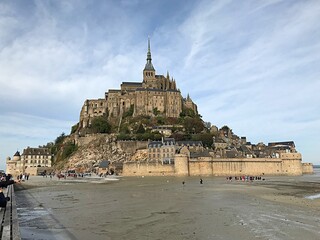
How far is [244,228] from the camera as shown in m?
11.0

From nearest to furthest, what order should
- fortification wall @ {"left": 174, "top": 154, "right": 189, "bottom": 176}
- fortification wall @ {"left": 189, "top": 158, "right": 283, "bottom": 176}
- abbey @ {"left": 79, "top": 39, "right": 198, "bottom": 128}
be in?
fortification wall @ {"left": 174, "top": 154, "right": 189, "bottom": 176} < fortification wall @ {"left": 189, "top": 158, "right": 283, "bottom": 176} < abbey @ {"left": 79, "top": 39, "right": 198, "bottom": 128}

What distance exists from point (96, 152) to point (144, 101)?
19761 mm

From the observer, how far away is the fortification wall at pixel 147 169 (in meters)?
53.9

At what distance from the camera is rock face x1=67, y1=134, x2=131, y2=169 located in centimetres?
6588

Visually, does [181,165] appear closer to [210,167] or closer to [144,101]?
[210,167]

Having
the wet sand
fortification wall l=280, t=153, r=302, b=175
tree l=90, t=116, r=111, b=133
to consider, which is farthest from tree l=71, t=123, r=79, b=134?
the wet sand

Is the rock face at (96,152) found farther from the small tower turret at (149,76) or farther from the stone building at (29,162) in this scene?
the small tower turret at (149,76)

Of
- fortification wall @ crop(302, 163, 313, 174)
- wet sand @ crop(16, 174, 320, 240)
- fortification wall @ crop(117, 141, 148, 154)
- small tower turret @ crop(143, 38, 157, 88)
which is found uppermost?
small tower turret @ crop(143, 38, 157, 88)

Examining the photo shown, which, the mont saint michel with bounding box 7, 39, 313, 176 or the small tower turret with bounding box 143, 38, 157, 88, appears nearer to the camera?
the mont saint michel with bounding box 7, 39, 313, 176

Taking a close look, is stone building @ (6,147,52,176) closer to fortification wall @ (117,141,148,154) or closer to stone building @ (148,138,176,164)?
fortification wall @ (117,141,148,154)

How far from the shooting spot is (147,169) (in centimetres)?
5466

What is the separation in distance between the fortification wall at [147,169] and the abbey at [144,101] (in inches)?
1012

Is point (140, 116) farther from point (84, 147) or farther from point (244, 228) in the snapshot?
point (244, 228)

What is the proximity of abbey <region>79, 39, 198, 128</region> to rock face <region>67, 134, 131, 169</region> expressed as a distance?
1027 cm
